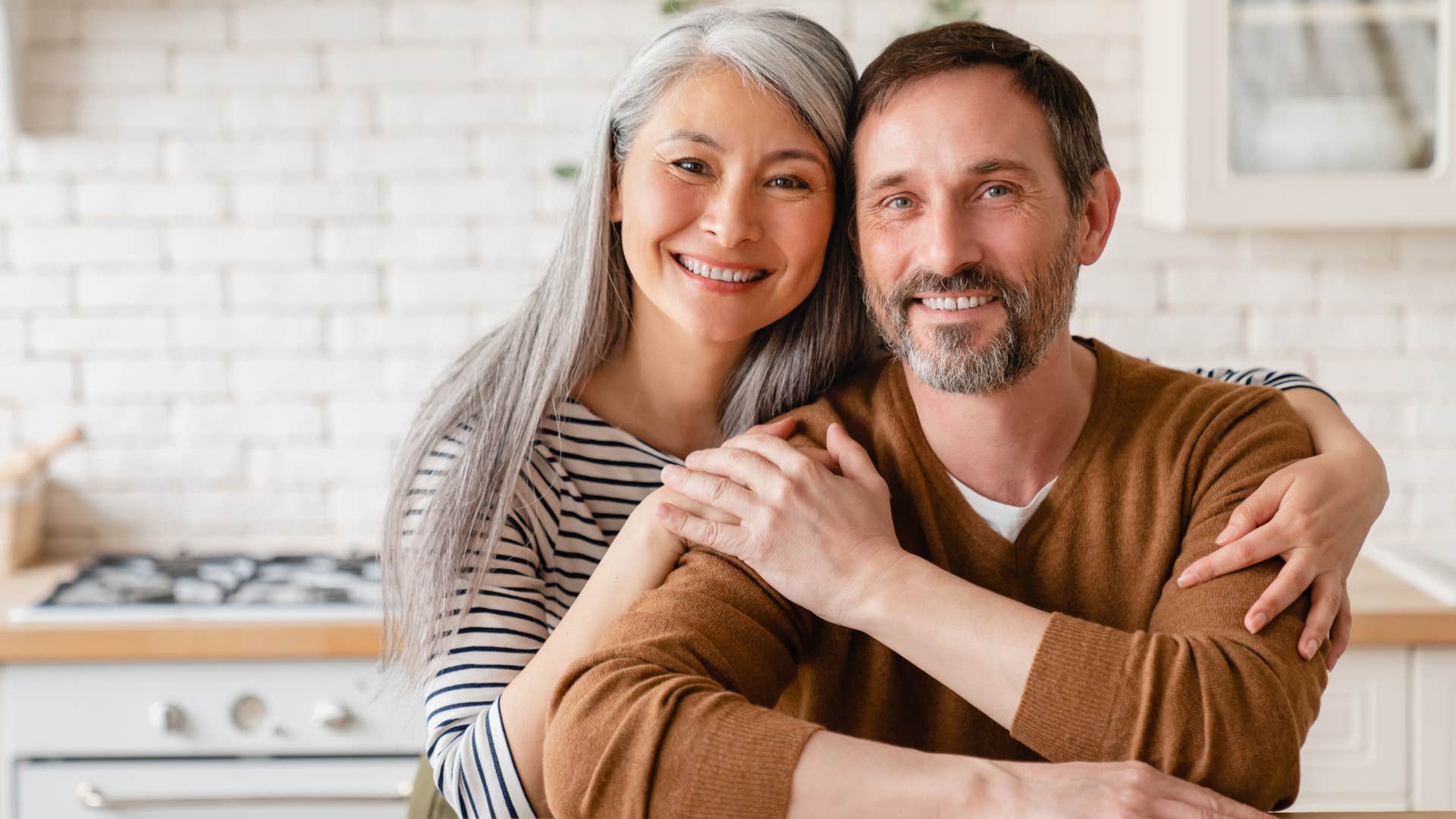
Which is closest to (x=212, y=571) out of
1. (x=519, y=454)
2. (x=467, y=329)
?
(x=467, y=329)

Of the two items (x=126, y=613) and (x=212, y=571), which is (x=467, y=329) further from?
(x=126, y=613)

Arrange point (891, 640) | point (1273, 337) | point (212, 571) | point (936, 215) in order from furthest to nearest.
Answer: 1. point (1273, 337)
2. point (212, 571)
3. point (936, 215)
4. point (891, 640)

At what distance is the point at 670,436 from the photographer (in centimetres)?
169

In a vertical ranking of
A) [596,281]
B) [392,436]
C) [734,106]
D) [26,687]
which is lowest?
[26,687]

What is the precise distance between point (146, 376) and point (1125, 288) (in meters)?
2.09

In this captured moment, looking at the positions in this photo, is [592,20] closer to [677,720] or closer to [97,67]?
[97,67]

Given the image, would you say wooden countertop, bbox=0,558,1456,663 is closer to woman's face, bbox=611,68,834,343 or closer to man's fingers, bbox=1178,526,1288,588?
woman's face, bbox=611,68,834,343

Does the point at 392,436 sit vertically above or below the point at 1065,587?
below

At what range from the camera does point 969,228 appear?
4.51ft

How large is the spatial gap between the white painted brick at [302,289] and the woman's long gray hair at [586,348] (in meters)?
1.17

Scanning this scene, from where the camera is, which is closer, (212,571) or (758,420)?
(758,420)

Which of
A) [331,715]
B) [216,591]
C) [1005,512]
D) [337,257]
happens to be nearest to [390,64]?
[337,257]

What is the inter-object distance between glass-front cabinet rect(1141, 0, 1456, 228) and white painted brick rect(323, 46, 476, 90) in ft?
4.73

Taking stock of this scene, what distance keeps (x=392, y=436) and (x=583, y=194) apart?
1340mm
